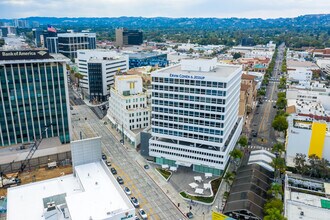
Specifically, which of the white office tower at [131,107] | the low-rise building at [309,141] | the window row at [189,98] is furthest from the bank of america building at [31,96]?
the low-rise building at [309,141]

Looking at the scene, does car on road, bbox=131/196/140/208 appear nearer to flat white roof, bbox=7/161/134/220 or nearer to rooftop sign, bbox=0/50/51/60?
flat white roof, bbox=7/161/134/220

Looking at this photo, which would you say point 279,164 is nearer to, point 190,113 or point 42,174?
point 190,113

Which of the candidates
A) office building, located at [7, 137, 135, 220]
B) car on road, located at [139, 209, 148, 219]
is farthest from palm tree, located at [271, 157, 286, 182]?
office building, located at [7, 137, 135, 220]

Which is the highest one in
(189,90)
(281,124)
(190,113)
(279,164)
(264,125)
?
(189,90)

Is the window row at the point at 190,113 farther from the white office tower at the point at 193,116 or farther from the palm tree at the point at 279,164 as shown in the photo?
the palm tree at the point at 279,164

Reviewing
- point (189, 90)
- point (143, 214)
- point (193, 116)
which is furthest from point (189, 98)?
point (143, 214)

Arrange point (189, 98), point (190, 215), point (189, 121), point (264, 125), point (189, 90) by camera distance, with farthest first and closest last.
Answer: point (264, 125), point (189, 121), point (189, 98), point (189, 90), point (190, 215)
